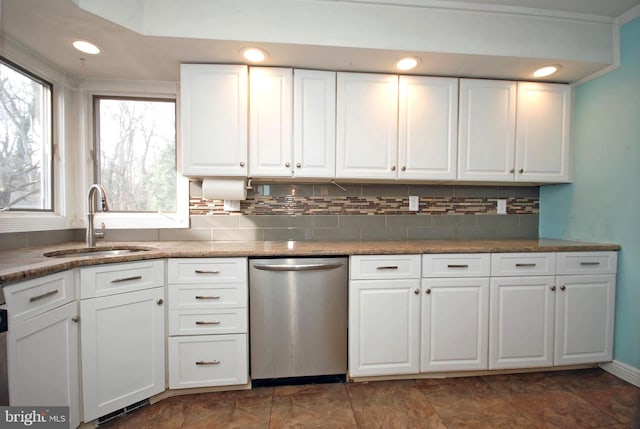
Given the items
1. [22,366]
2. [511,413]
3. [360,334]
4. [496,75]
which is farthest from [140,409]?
[496,75]

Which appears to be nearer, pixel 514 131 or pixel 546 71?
pixel 546 71

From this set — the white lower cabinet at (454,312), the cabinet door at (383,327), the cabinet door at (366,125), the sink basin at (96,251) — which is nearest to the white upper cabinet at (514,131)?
the cabinet door at (366,125)

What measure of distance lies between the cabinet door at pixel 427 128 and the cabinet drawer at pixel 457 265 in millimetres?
596

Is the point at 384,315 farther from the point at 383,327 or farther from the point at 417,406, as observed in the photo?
the point at 417,406

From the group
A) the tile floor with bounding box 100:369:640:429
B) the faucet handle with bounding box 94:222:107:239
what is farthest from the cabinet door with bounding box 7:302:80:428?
the faucet handle with bounding box 94:222:107:239

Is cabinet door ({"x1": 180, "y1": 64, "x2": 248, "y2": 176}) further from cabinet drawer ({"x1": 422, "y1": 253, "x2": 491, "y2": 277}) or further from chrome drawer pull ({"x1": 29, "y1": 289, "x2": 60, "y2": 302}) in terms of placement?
cabinet drawer ({"x1": 422, "y1": 253, "x2": 491, "y2": 277})

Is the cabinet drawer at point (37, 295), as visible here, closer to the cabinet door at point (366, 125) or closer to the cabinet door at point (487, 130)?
the cabinet door at point (366, 125)

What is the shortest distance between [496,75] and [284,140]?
5.33ft

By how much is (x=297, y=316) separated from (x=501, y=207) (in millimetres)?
2017

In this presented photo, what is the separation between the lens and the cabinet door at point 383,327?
167 centimetres

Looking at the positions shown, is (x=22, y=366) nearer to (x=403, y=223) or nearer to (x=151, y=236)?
(x=151, y=236)

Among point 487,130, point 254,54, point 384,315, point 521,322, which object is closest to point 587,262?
point 521,322

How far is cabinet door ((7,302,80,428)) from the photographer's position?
3.42 ft

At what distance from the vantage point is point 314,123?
1.83 m
